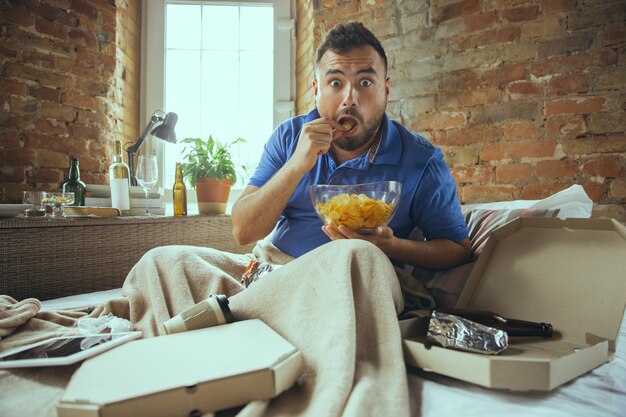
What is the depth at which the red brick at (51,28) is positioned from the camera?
2.07 m

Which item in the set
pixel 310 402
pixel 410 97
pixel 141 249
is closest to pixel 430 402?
pixel 310 402

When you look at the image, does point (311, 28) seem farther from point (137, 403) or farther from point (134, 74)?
point (137, 403)

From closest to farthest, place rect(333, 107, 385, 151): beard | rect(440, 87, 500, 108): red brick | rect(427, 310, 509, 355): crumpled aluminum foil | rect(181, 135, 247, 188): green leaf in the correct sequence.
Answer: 1. rect(427, 310, 509, 355): crumpled aluminum foil
2. rect(333, 107, 385, 151): beard
3. rect(440, 87, 500, 108): red brick
4. rect(181, 135, 247, 188): green leaf

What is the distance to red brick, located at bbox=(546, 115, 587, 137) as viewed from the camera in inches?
66.2

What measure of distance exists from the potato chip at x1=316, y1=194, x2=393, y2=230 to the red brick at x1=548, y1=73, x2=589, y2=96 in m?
1.18

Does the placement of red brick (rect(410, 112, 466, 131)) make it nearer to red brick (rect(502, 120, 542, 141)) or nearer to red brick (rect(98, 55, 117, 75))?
red brick (rect(502, 120, 542, 141))

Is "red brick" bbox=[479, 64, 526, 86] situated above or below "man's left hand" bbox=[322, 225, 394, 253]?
above

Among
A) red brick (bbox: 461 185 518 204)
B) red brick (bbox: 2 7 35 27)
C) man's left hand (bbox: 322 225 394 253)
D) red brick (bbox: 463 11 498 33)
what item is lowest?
man's left hand (bbox: 322 225 394 253)

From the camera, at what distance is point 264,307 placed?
748mm

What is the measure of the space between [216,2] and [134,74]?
26.7 inches

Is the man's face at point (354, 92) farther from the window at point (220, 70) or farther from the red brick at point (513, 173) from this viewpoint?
the window at point (220, 70)

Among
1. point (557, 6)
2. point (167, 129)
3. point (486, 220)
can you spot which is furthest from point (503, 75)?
point (167, 129)

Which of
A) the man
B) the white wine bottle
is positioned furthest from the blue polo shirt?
the white wine bottle

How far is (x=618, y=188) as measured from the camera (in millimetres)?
1609
